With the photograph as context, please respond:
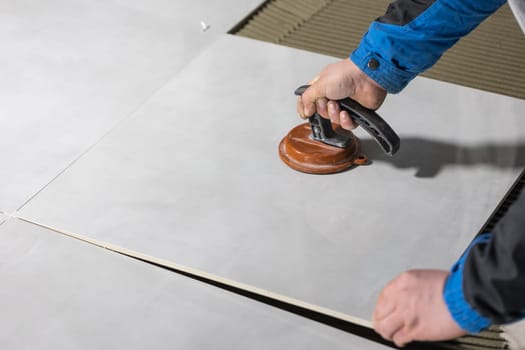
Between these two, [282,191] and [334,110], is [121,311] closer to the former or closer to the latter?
[282,191]

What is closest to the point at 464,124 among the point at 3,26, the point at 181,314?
the point at 181,314

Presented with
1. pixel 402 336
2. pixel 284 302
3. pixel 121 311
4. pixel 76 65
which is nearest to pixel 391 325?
pixel 402 336

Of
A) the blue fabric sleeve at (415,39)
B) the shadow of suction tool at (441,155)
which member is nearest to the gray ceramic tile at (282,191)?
the shadow of suction tool at (441,155)

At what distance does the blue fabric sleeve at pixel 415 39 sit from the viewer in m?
1.42

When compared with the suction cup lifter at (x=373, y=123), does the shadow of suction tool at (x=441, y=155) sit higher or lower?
lower

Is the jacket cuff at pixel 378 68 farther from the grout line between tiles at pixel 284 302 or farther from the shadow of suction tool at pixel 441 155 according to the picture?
the grout line between tiles at pixel 284 302

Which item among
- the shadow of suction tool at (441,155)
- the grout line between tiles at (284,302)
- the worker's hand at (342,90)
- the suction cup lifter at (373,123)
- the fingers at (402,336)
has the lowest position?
the grout line between tiles at (284,302)

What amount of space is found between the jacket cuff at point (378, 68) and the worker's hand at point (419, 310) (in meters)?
0.49

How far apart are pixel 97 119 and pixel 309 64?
1.79ft

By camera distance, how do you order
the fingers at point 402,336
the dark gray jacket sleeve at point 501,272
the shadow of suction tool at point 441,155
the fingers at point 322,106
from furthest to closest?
1. the shadow of suction tool at point 441,155
2. the fingers at point 322,106
3. the fingers at point 402,336
4. the dark gray jacket sleeve at point 501,272

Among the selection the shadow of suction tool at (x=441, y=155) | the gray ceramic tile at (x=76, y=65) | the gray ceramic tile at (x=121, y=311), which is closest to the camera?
the gray ceramic tile at (x=121, y=311)

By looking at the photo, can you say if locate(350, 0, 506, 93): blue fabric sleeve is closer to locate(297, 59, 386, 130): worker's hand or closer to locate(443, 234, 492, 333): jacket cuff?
locate(297, 59, 386, 130): worker's hand

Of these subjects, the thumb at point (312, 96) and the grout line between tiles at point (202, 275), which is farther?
the thumb at point (312, 96)

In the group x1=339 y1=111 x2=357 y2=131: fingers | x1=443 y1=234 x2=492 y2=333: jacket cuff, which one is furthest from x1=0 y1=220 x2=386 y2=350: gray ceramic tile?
x1=339 y1=111 x2=357 y2=131: fingers
